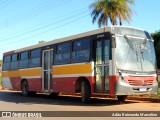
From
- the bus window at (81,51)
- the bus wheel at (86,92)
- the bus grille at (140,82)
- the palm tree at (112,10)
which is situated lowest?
the bus wheel at (86,92)

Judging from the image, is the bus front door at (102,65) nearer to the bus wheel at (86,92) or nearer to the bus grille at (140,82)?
the bus wheel at (86,92)

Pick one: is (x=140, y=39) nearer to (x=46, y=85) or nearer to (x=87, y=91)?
(x=87, y=91)

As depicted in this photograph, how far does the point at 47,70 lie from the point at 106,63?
619 centimetres

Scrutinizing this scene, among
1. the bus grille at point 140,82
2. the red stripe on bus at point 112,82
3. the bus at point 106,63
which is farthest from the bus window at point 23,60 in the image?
the bus grille at point 140,82

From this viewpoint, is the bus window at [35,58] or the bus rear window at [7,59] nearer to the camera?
the bus window at [35,58]

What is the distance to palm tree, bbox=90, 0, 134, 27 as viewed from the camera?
3603 centimetres

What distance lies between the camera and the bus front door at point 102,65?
16125mm

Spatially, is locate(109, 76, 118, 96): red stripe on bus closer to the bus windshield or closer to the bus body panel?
the bus body panel

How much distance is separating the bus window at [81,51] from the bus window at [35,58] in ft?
15.7

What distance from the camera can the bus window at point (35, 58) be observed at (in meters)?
22.9

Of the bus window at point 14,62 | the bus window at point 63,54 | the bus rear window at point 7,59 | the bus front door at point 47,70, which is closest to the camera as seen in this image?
the bus window at point 63,54

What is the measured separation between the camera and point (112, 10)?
120 ft

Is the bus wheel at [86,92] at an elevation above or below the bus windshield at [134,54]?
below

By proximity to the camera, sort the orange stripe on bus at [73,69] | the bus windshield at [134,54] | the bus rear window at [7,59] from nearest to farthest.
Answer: the bus windshield at [134,54] → the orange stripe on bus at [73,69] → the bus rear window at [7,59]
